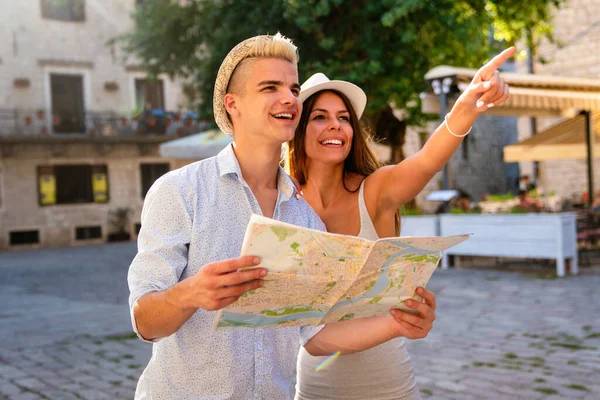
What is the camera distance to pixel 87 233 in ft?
86.8

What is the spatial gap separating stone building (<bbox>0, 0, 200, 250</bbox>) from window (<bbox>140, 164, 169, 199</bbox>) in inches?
1.6

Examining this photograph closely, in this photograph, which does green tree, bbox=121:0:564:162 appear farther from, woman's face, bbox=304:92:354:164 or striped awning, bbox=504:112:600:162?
woman's face, bbox=304:92:354:164

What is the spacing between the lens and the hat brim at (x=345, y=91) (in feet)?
9.09

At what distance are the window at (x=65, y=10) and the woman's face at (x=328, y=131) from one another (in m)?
25.6

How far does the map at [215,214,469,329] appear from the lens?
1.57 meters

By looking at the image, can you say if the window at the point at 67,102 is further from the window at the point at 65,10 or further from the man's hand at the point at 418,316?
the man's hand at the point at 418,316

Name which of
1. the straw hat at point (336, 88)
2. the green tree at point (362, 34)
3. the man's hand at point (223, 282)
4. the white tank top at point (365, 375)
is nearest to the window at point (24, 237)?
the green tree at point (362, 34)

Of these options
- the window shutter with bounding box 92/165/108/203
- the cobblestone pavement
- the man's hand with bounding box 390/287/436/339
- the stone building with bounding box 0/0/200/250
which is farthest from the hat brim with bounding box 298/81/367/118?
the window shutter with bounding box 92/165/108/203

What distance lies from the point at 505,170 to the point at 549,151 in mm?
17237

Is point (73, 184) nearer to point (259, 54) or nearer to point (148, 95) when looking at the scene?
point (148, 95)

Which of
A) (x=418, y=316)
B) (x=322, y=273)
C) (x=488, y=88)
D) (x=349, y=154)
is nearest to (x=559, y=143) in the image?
(x=349, y=154)

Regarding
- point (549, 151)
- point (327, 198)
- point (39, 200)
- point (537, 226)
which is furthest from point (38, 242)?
point (327, 198)

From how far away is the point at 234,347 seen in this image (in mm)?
1939

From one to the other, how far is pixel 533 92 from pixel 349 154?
887 centimetres
